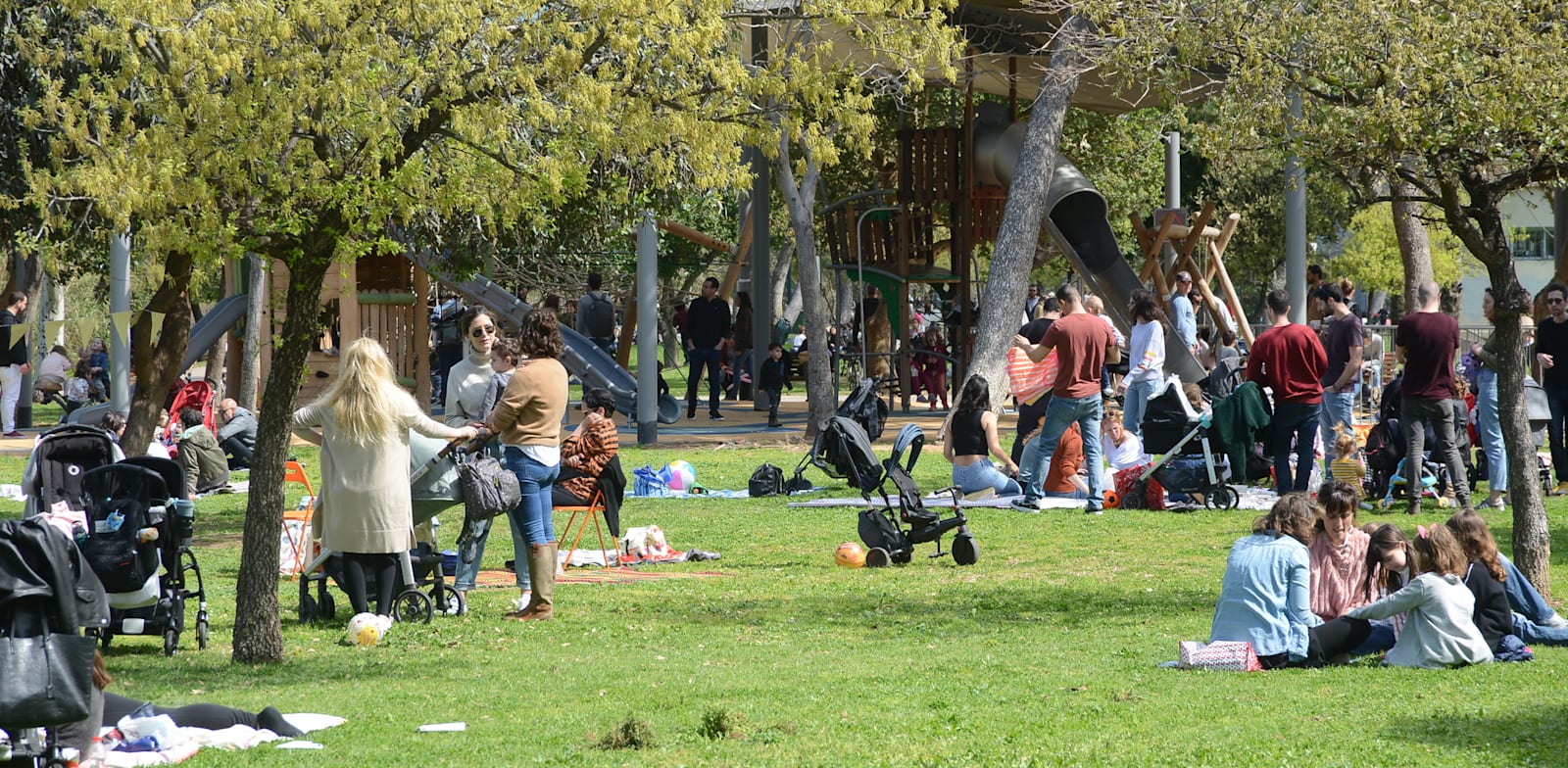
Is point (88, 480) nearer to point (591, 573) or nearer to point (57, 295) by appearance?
point (591, 573)

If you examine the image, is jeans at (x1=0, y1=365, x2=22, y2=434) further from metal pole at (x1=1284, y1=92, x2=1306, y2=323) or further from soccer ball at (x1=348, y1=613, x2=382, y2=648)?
soccer ball at (x1=348, y1=613, x2=382, y2=648)

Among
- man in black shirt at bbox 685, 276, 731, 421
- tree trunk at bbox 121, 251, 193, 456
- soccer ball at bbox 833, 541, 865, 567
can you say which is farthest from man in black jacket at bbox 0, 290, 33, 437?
soccer ball at bbox 833, 541, 865, 567

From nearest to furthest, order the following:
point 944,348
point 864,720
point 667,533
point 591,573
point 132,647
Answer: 1. point 864,720
2. point 132,647
3. point 591,573
4. point 667,533
5. point 944,348

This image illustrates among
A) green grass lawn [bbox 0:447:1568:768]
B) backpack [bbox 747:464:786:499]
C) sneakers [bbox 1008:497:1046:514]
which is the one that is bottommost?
green grass lawn [bbox 0:447:1568:768]

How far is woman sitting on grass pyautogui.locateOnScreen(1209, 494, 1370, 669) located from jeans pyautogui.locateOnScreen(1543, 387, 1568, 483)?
805 centimetres

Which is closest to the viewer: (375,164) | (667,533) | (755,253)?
(375,164)

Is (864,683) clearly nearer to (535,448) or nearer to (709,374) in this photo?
(535,448)

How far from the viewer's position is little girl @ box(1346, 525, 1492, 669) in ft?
27.5

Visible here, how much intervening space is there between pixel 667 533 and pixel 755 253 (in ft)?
45.4

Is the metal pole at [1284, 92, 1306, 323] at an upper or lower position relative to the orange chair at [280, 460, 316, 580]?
upper

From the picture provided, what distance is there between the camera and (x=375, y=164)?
8664 millimetres

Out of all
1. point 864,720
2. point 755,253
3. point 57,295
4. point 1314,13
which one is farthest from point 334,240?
point 57,295

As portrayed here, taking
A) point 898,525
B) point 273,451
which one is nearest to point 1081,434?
point 898,525

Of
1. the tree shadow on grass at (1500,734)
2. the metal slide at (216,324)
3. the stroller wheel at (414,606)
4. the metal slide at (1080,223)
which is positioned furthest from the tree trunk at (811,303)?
the tree shadow on grass at (1500,734)
